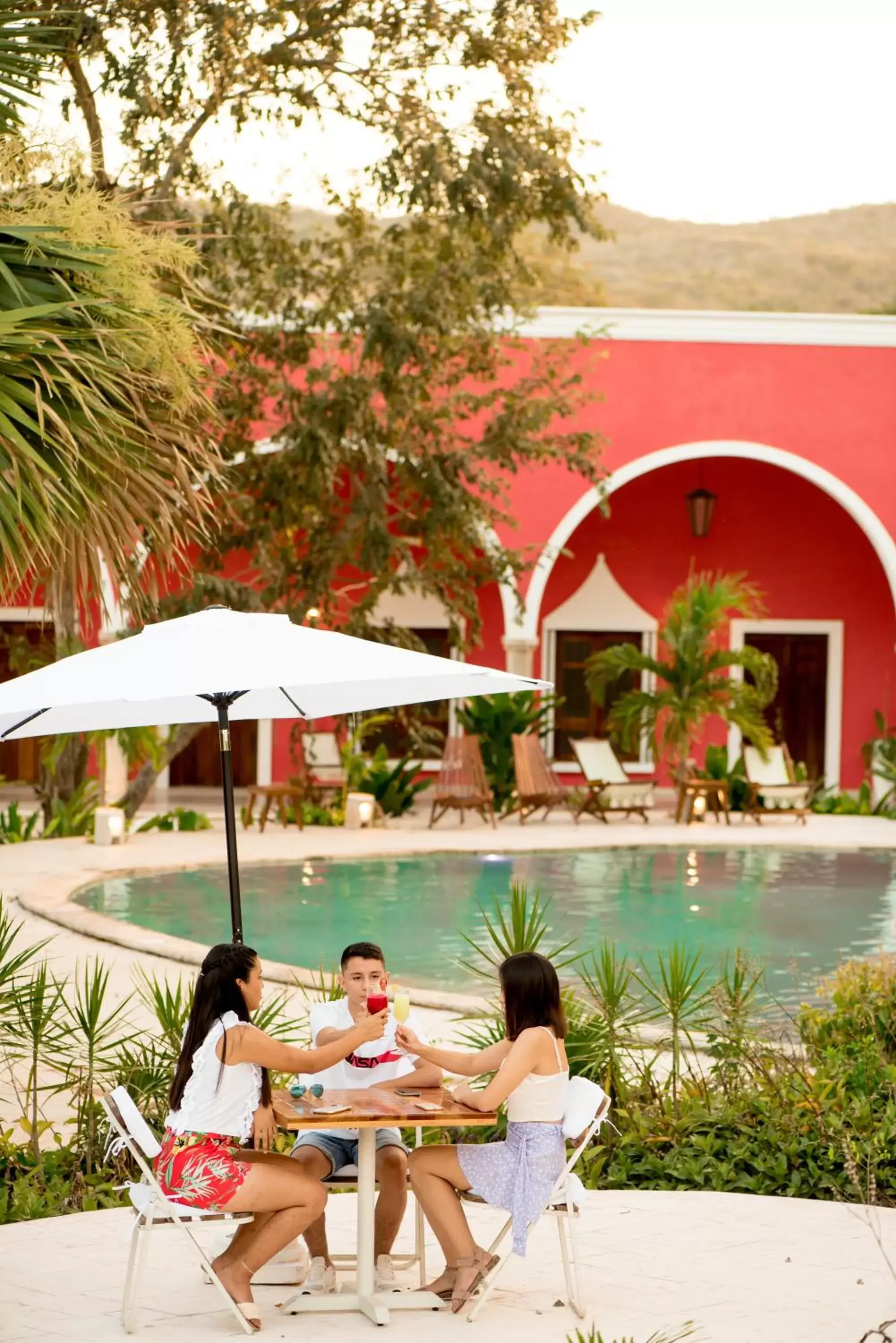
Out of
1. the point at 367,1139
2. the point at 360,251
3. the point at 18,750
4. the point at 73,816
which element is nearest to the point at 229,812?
the point at 367,1139

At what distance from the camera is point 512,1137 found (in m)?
4.40

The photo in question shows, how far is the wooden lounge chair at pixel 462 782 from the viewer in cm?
1664

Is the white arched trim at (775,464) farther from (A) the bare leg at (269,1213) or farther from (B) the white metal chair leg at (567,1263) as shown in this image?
(A) the bare leg at (269,1213)

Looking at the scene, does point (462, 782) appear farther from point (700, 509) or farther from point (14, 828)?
point (700, 509)

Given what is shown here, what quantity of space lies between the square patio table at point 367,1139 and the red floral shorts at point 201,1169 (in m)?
0.15

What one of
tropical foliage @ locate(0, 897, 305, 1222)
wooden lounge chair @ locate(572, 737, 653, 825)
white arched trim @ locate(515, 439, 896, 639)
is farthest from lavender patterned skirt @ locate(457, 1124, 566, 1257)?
Answer: white arched trim @ locate(515, 439, 896, 639)

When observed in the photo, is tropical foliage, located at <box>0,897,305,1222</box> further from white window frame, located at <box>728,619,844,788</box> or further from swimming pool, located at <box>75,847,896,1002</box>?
white window frame, located at <box>728,619,844,788</box>

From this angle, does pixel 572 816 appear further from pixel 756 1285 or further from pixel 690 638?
pixel 756 1285

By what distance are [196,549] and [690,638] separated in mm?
5717

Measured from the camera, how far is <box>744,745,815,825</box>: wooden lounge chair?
17328mm

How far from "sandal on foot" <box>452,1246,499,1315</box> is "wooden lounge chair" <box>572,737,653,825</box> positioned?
502 inches

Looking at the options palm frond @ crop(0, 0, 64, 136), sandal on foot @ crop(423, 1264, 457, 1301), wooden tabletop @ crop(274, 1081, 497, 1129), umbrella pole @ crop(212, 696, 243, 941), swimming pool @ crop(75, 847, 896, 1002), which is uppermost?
palm frond @ crop(0, 0, 64, 136)

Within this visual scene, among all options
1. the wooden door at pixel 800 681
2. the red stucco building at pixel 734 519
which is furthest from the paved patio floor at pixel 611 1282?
the wooden door at pixel 800 681

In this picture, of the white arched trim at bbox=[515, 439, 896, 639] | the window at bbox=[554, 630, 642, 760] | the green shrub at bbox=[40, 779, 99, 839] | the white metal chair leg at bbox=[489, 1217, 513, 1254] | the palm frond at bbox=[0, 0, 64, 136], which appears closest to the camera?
the white metal chair leg at bbox=[489, 1217, 513, 1254]
